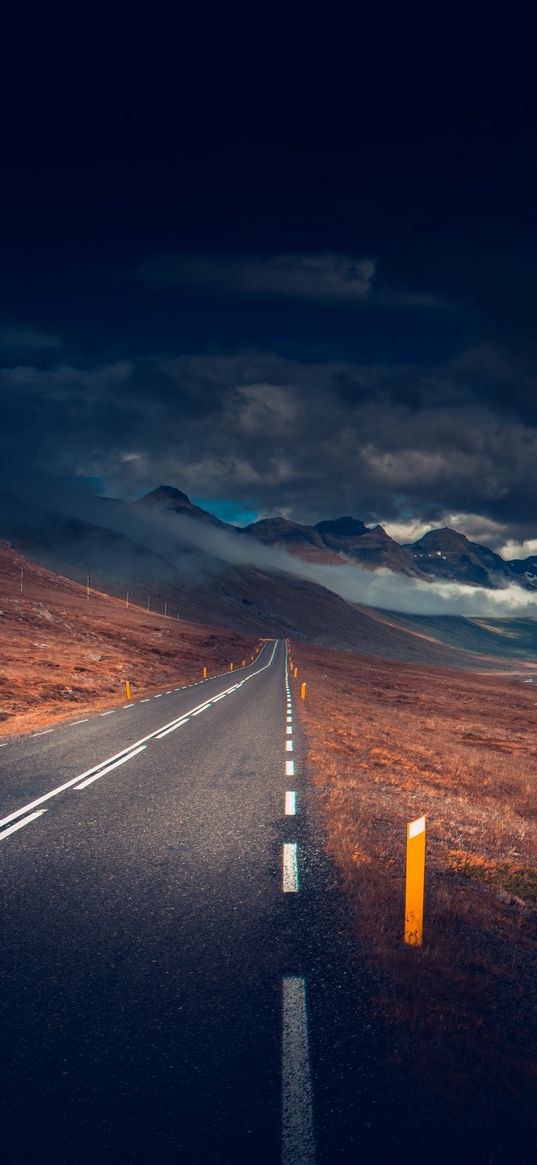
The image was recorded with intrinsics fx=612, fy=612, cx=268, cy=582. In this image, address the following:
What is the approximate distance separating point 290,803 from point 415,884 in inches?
225

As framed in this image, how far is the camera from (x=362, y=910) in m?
6.59

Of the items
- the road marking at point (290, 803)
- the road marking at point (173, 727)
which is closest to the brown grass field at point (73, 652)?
the road marking at point (173, 727)

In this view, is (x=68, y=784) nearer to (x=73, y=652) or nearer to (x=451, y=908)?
(x=451, y=908)

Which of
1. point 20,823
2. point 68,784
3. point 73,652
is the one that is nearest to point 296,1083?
point 20,823

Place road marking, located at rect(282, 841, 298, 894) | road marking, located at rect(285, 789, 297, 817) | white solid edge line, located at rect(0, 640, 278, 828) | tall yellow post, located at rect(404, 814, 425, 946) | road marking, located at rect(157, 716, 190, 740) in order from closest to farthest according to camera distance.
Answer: tall yellow post, located at rect(404, 814, 425, 946) → road marking, located at rect(282, 841, 298, 894) → white solid edge line, located at rect(0, 640, 278, 828) → road marking, located at rect(285, 789, 297, 817) → road marking, located at rect(157, 716, 190, 740)

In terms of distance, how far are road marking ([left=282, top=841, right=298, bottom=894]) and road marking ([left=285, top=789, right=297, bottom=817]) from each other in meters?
1.63

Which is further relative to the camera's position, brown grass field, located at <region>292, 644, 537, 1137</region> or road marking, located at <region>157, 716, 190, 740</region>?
road marking, located at <region>157, 716, 190, 740</region>

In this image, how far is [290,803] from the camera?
11.3m

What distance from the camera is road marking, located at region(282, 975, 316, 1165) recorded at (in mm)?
3367

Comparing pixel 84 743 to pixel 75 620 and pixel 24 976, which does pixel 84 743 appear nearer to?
pixel 24 976

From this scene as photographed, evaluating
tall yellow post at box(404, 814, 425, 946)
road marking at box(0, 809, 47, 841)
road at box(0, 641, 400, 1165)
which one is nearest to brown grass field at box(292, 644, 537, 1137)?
tall yellow post at box(404, 814, 425, 946)

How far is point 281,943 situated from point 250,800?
567 cm

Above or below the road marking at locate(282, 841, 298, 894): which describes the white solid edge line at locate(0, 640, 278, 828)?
below

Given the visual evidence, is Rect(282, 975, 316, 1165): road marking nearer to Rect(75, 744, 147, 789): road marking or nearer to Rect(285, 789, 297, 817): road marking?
Rect(285, 789, 297, 817): road marking
